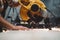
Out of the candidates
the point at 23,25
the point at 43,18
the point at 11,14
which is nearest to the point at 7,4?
the point at 11,14

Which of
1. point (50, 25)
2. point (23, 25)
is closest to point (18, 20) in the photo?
point (23, 25)

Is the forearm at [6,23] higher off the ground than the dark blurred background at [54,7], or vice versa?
the dark blurred background at [54,7]

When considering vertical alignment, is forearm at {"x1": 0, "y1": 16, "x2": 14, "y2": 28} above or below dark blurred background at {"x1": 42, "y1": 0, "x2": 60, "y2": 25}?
below

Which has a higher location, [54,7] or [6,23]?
[54,7]

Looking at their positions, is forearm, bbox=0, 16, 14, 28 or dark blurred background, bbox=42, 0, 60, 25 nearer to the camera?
dark blurred background, bbox=42, 0, 60, 25

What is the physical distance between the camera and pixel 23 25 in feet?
18.7

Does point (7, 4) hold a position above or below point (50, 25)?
above

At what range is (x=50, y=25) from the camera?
5684mm

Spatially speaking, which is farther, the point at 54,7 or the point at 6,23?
the point at 6,23

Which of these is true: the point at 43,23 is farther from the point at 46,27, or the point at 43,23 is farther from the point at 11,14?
the point at 11,14

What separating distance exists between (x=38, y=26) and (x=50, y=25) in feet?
1.16

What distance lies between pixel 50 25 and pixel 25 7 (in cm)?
91

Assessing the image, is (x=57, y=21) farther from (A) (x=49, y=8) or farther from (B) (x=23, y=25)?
(B) (x=23, y=25)

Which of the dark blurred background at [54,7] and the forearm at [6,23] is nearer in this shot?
the dark blurred background at [54,7]
